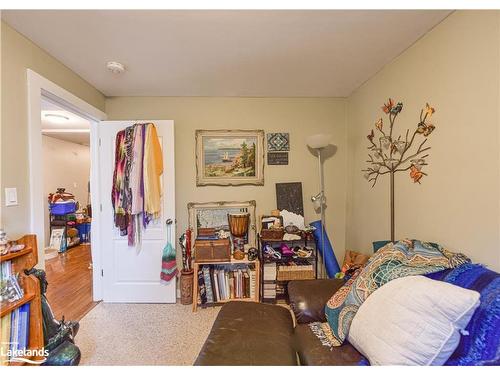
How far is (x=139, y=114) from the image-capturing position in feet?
9.20

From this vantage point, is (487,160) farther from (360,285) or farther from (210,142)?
(210,142)

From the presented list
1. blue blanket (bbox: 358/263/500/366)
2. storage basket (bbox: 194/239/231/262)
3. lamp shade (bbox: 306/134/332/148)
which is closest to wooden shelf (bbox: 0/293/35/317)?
storage basket (bbox: 194/239/231/262)

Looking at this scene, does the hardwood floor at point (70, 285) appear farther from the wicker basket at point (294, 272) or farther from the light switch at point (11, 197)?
the wicker basket at point (294, 272)

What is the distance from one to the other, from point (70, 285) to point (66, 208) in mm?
2425

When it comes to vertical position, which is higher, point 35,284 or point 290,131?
point 290,131

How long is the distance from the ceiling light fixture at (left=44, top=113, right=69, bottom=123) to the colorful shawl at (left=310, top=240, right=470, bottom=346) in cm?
427

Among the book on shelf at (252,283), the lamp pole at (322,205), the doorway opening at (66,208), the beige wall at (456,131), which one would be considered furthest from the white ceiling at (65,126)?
the beige wall at (456,131)

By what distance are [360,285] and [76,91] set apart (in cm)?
278

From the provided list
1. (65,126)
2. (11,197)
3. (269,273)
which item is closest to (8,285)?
(11,197)

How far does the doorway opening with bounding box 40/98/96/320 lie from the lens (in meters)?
3.07

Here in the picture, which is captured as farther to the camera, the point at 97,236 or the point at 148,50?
the point at 97,236

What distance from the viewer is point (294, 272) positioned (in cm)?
251

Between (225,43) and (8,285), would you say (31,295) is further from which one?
(225,43)

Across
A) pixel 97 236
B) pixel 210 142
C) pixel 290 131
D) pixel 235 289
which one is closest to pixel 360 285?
pixel 235 289
